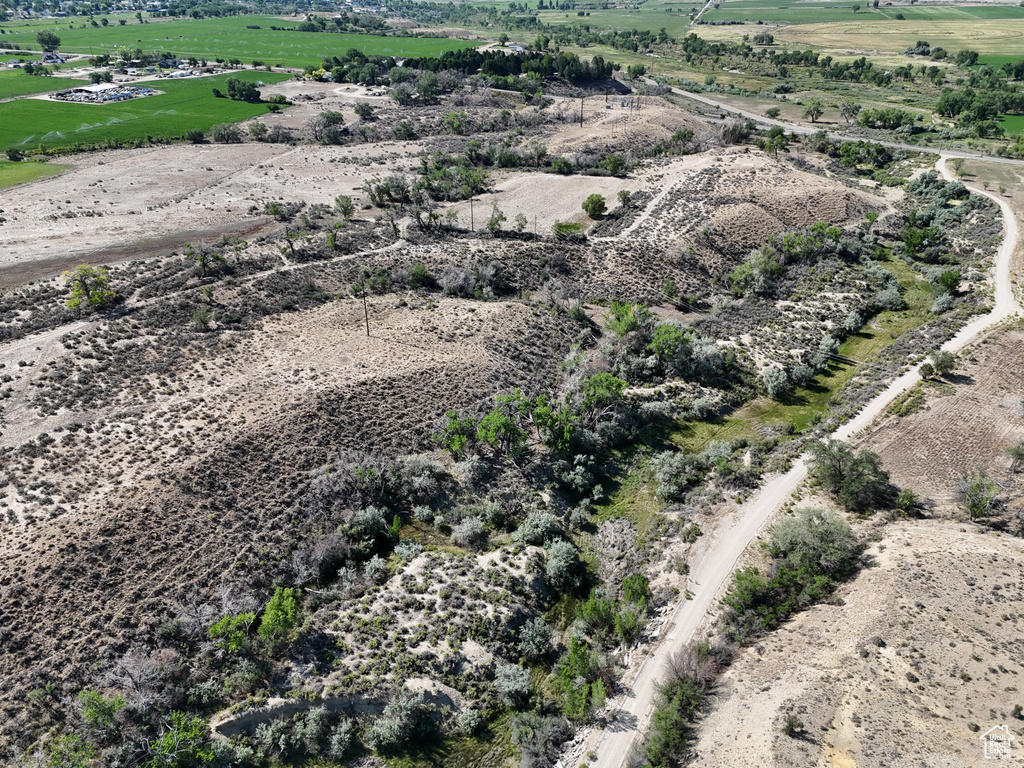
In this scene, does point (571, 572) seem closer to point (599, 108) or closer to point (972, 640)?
point (972, 640)

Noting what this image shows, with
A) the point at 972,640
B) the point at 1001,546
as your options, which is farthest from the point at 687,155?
the point at 972,640

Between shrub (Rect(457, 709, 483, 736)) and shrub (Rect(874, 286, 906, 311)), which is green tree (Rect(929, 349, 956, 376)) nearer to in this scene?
shrub (Rect(874, 286, 906, 311))

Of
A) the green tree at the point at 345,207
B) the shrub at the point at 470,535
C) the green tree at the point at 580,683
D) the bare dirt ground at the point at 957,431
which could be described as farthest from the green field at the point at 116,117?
the bare dirt ground at the point at 957,431

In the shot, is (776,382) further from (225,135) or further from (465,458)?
(225,135)

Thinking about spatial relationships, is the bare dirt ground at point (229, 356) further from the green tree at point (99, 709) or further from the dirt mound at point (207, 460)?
the green tree at point (99, 709)

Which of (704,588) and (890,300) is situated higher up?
(890,300)

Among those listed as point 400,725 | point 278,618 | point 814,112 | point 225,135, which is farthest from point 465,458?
point 814,112
